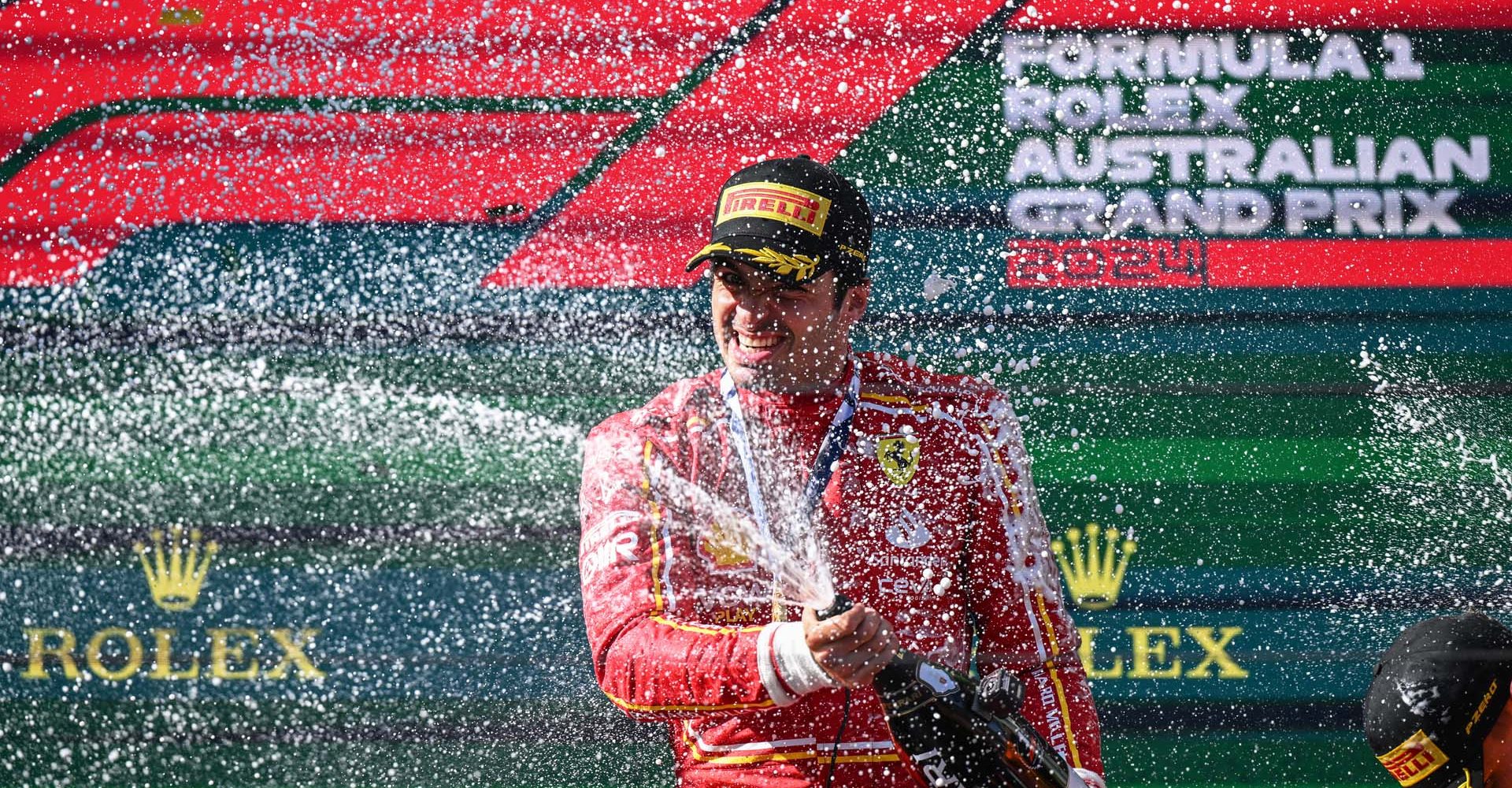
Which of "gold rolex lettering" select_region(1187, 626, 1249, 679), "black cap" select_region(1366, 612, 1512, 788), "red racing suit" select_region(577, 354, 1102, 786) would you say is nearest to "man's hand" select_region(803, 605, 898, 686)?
"red racing suit" select_region(577, 354, 1102, 786)

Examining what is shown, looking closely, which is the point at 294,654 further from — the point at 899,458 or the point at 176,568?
the point at 899,458

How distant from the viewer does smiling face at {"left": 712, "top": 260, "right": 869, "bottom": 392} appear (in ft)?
7.67

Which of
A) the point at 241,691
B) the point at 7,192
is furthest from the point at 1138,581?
the point at 7,192

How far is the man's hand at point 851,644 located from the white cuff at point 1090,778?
1.54 feet

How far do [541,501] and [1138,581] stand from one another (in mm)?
1260

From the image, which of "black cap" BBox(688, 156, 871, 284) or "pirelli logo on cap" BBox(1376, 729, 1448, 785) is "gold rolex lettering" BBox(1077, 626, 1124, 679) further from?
"black cap" BBox(688, 156, 871, 284)

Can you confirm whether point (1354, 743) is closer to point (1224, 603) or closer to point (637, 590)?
point (1224, 603)

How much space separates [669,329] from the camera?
320 cm

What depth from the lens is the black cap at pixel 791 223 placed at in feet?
7.59

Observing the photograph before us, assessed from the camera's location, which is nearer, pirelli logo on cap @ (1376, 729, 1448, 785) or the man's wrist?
the man's wrist

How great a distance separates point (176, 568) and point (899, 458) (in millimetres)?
1660

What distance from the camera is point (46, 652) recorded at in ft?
10.4

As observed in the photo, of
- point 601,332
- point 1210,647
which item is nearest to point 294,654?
point 601,332

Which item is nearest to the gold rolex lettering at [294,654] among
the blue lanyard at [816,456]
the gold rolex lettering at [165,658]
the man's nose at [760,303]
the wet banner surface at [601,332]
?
the wet banner surface at [601,332]
